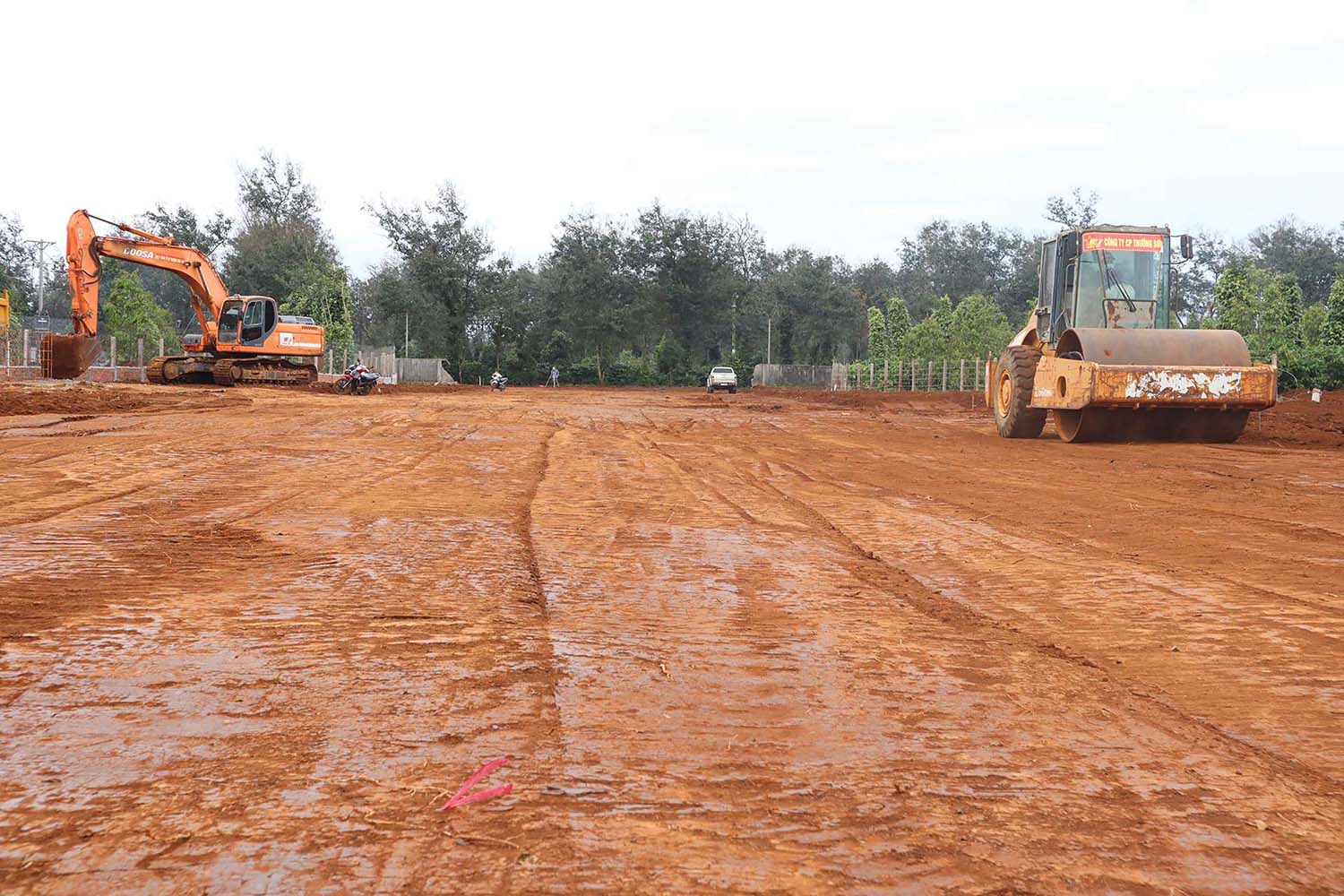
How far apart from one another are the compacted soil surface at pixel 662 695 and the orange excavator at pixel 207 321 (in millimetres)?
23137

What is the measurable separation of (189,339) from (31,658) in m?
36.7

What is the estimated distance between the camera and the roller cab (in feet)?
53.5

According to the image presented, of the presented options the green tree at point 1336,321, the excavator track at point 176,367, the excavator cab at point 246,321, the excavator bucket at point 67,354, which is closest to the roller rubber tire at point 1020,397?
the excavator bucket at point 67,354

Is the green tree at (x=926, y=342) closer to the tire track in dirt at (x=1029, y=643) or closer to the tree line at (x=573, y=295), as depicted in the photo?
the tree line at (x=573, y=295)

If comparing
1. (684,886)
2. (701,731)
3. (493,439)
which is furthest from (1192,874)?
(493,439)

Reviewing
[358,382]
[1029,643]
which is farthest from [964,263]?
[1029,643]

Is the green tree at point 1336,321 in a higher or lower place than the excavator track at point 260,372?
higher

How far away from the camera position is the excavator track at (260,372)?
35094mm

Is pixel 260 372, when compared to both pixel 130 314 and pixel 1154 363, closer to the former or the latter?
pixel 130 314

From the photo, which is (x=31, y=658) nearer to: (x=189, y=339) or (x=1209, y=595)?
(x=1209, y=595)

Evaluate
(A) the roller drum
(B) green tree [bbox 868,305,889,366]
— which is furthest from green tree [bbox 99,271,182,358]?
(A) the roller drum

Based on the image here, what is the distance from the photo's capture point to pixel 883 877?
2.50 m

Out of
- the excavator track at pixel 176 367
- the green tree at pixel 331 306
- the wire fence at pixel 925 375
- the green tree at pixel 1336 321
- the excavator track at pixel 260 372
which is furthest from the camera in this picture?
the green tree at pixel 331 306

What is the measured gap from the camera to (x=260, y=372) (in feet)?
119
